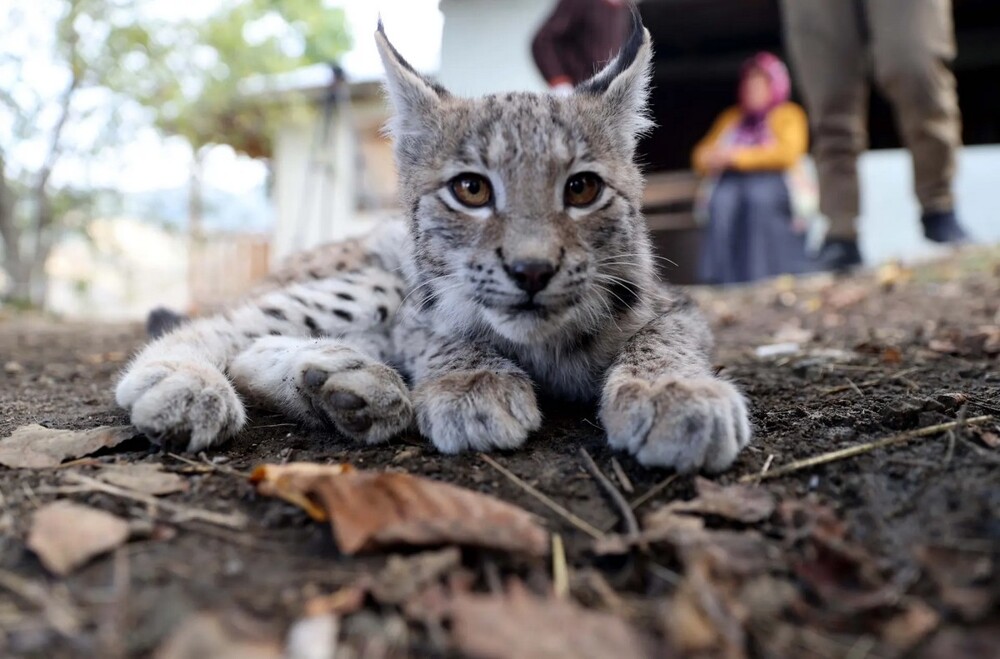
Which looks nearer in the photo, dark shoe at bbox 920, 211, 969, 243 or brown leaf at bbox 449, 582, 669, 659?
brown leaf at bbox 449, 582, 669, 659

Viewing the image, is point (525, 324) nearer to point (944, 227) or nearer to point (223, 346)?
point (223, 346)

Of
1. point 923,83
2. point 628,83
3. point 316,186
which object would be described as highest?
point 316,186

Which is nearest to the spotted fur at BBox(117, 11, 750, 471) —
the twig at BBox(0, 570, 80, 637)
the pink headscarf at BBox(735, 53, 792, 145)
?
the twig at BBox(0, 570, 80, 637)

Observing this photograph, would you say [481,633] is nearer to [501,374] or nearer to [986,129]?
[501,374]

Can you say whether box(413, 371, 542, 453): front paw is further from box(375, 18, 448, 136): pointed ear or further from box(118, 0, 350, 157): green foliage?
box(118, 0, 350, 157): green foliage

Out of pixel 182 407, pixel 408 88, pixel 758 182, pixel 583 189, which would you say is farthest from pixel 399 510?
pixel 758 182

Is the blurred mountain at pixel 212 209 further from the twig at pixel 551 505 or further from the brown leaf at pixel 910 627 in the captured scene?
the brown leaf at pixel 910 627
